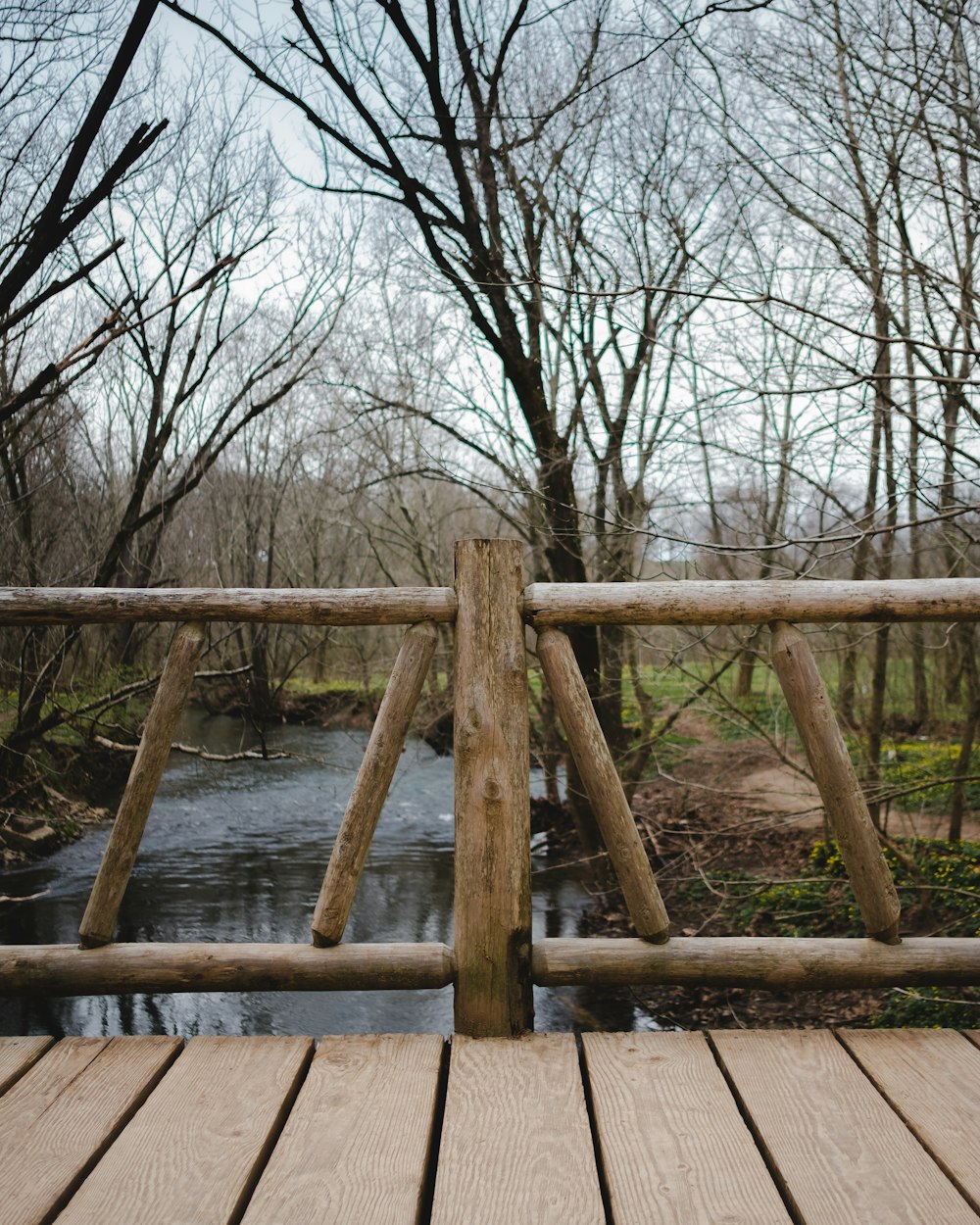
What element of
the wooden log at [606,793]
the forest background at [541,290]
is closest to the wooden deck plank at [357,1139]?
the wooden log at [606,793]

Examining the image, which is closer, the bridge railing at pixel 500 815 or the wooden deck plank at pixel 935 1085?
the wooden deck plank at pixel 935 1085

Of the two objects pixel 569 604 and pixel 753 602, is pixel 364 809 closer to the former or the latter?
pixel 569 604

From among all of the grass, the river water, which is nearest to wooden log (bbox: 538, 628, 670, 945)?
A: the grass

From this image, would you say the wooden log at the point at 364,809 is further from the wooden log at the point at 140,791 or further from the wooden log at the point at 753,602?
the wooden log at the point at 140,791

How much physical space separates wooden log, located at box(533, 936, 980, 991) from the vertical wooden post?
0.33ft

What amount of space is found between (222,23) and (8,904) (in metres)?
6.67

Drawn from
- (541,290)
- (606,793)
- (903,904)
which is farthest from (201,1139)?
(541,290)

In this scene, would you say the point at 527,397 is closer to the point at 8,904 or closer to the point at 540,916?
Answer: the point at 540,916

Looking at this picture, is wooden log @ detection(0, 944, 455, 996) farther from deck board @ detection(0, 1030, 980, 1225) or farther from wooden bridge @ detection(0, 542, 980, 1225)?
deck board @ detection(0, 1030, 980, 1225)

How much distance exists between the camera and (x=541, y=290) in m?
7.02

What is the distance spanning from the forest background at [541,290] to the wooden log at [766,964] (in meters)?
1.88

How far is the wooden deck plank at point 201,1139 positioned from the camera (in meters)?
1.47

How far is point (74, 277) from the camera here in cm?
331

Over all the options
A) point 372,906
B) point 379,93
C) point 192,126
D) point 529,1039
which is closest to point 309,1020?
point 372,906
